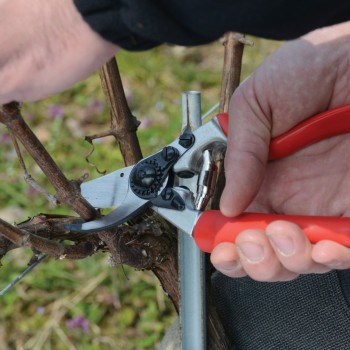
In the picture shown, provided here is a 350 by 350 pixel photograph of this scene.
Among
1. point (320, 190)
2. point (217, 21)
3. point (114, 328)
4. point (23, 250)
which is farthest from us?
point (23, 250)

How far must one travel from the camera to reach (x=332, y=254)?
686 mm

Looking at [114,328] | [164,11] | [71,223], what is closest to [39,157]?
[71,223]

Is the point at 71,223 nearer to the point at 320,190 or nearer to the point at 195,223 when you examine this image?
the point at 195,223

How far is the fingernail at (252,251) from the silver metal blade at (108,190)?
19 centimetres

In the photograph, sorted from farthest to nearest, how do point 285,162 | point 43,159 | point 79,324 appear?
point 79,324 → point 285,162 → point 43,159

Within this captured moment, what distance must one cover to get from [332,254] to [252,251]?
0.29ft

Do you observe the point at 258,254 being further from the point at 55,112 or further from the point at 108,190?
the point at 55,112

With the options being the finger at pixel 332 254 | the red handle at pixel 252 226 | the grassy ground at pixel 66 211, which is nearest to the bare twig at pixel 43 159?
the red handle at pixel 252 226

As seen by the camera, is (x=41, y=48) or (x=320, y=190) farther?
(x=320, y=190)

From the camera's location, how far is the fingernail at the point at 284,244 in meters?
0.70

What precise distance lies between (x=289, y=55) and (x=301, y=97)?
0.19 feet

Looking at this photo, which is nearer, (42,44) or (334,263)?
(42,44)

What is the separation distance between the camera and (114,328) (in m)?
1.43

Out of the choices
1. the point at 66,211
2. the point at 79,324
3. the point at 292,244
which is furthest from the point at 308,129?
the point at 66,211
